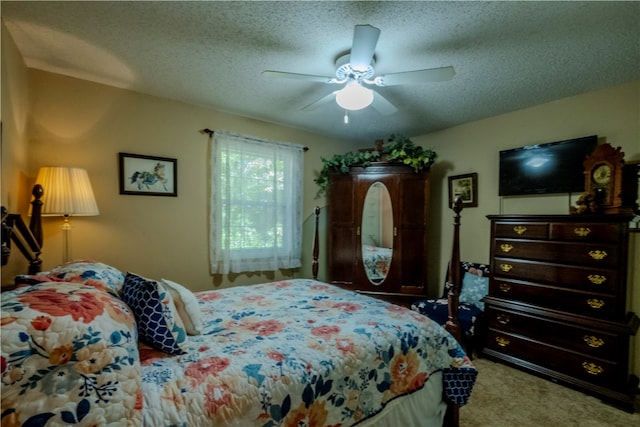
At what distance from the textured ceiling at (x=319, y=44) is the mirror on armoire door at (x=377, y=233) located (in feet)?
3.71

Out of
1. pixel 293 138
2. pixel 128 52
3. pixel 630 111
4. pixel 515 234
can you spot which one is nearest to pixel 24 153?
pixel 128 52

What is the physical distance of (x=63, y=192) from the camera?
1943mm

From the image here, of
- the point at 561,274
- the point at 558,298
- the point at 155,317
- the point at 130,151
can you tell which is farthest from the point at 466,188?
the point at 130,151

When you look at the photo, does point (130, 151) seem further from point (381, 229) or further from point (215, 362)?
point (381, 229)

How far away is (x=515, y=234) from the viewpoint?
2428mm

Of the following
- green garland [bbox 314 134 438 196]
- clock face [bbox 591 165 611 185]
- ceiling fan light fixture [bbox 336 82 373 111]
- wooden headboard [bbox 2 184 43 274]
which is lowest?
wooden headboard [bbox 2 184 43 274]

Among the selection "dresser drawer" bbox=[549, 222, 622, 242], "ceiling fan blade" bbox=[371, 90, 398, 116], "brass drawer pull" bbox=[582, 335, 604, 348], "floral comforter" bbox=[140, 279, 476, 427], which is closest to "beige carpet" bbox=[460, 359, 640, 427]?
"brass drawer pull" bbox=[582, 335, 604, 348]

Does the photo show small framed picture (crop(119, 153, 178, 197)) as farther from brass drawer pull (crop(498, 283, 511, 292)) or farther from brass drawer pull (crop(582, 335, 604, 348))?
brass drawer pull (crop(582, 335, 604, 348))

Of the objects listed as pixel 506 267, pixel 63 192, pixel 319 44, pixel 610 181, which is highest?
pixel 319 44

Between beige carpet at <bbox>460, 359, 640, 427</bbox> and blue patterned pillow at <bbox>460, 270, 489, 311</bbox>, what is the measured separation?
29.3 inches

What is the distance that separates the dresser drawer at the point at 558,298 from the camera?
6.52 feet

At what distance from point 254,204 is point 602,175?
3.12 meters

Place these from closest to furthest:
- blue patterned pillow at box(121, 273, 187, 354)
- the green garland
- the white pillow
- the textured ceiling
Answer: blue patterned pillow at box(121, 273, 187, 354) < the white pillow < the textured ceiling < the green garland

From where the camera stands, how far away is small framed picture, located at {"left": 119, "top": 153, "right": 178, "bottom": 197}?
8.20ft
